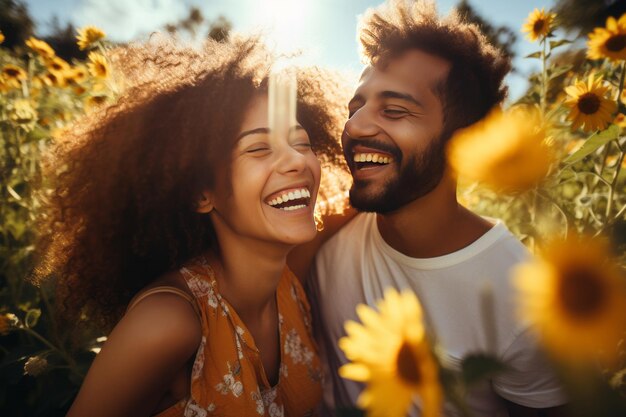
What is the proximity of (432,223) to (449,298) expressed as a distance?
0.30m

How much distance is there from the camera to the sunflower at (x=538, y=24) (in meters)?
1.79

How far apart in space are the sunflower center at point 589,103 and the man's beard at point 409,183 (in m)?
0.49

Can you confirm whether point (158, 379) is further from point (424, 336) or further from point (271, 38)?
point (271, 38)

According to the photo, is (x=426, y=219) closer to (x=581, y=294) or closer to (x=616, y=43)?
(x=616, y=43)

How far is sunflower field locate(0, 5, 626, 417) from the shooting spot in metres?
0.31

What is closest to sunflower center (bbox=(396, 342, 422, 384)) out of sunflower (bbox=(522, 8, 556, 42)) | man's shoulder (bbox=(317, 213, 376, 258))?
man's shoulder (bbox=(317, 213, 376, 258))

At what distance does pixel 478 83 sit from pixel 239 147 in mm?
1071

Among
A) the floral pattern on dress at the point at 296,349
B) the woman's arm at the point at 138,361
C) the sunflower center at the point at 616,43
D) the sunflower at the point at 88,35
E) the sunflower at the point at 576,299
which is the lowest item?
the floral pattern on dress at the point at 296,349

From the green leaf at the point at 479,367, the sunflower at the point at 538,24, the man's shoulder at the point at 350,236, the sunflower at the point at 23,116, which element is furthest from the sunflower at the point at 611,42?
the sunflower at the point at 23,116

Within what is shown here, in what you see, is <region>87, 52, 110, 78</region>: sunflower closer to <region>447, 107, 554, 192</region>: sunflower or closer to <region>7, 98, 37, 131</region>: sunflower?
<region>7, 98, 37, 131</region>: sunflower

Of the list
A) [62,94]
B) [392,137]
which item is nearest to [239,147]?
[392,137]

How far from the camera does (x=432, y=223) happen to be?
159 centimetres

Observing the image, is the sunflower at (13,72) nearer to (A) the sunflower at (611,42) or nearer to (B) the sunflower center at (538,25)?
(B) the sunflower center at (538,25)

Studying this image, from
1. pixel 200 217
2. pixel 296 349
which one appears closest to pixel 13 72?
pixel 200 217
